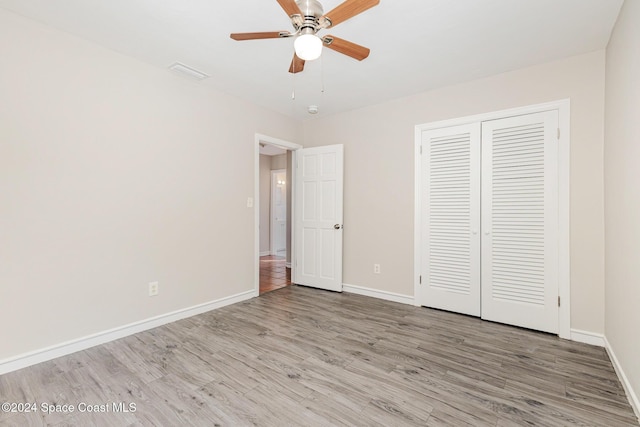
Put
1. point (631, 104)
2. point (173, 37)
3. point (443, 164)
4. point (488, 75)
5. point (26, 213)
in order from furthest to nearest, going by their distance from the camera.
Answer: point (443, 164) → point (488, 75) → point (173, 37) → point (26, 213) → point (631, 104)

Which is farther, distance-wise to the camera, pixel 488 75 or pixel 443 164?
pixel 443 164

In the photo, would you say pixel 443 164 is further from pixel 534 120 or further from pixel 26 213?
pixel 26 213

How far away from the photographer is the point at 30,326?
2.20 meters

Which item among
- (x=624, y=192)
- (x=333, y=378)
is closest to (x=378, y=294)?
(x=333, y=378)

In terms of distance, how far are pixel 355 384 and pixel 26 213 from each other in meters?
2.69

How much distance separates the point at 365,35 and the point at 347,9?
81cm

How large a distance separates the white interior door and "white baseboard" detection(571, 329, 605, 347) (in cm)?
252

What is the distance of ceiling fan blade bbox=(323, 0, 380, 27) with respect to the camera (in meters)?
1.58

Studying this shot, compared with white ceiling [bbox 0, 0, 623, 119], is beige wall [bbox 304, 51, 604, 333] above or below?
below

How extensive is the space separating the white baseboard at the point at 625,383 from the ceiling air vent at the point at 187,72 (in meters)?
4.18

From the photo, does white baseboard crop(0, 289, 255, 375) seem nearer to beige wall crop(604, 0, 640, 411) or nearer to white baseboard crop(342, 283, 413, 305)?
white baseboard crop(342, 283, 413, 305)

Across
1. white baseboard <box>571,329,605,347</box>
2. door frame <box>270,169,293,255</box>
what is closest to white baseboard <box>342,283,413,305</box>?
white baseboard <box>571,329,605,347</box>

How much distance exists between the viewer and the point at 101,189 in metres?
2.56

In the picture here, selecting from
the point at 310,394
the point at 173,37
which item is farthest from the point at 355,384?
the point at 173,37
